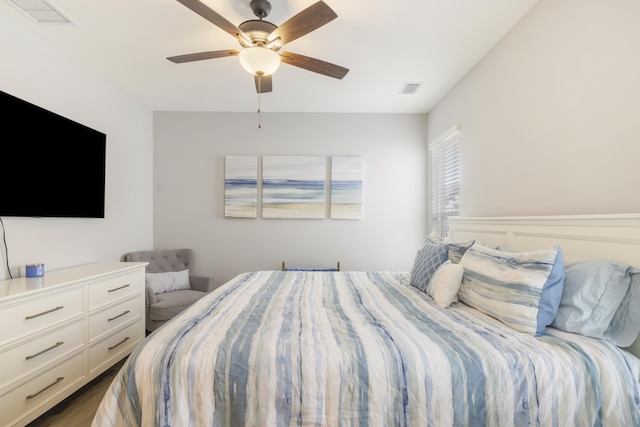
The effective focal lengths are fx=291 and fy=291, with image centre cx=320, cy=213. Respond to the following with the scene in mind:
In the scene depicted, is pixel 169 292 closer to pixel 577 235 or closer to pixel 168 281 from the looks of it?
pixel 168 281

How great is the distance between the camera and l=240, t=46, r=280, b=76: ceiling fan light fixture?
5.68 ft

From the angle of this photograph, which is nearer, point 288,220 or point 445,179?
point 445,179

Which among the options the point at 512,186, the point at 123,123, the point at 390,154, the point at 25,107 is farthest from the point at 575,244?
the point at 123,123

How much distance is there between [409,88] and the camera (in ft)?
9.95

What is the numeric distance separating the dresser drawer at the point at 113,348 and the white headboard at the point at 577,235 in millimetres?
3110

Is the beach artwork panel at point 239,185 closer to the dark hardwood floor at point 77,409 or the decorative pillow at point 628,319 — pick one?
the dark hardwood floor at point 77,409

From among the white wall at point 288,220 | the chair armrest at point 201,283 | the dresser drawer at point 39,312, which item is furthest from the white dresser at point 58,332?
the white wall at point 288,220

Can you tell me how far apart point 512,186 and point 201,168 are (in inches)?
134

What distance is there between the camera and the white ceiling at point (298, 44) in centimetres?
191

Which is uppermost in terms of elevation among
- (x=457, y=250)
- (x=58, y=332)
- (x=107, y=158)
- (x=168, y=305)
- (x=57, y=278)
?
(x=107, y=158)

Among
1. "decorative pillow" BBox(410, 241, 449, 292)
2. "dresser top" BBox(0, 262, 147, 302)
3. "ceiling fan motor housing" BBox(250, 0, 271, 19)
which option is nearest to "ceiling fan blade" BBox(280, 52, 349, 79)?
"ceiling fan motor housing" BBox(250, 0, 271, 19)

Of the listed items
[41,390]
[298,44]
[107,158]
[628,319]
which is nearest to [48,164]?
[107,158]

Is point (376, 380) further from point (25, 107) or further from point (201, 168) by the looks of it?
point (201, 168)

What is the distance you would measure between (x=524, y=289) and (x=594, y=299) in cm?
25
